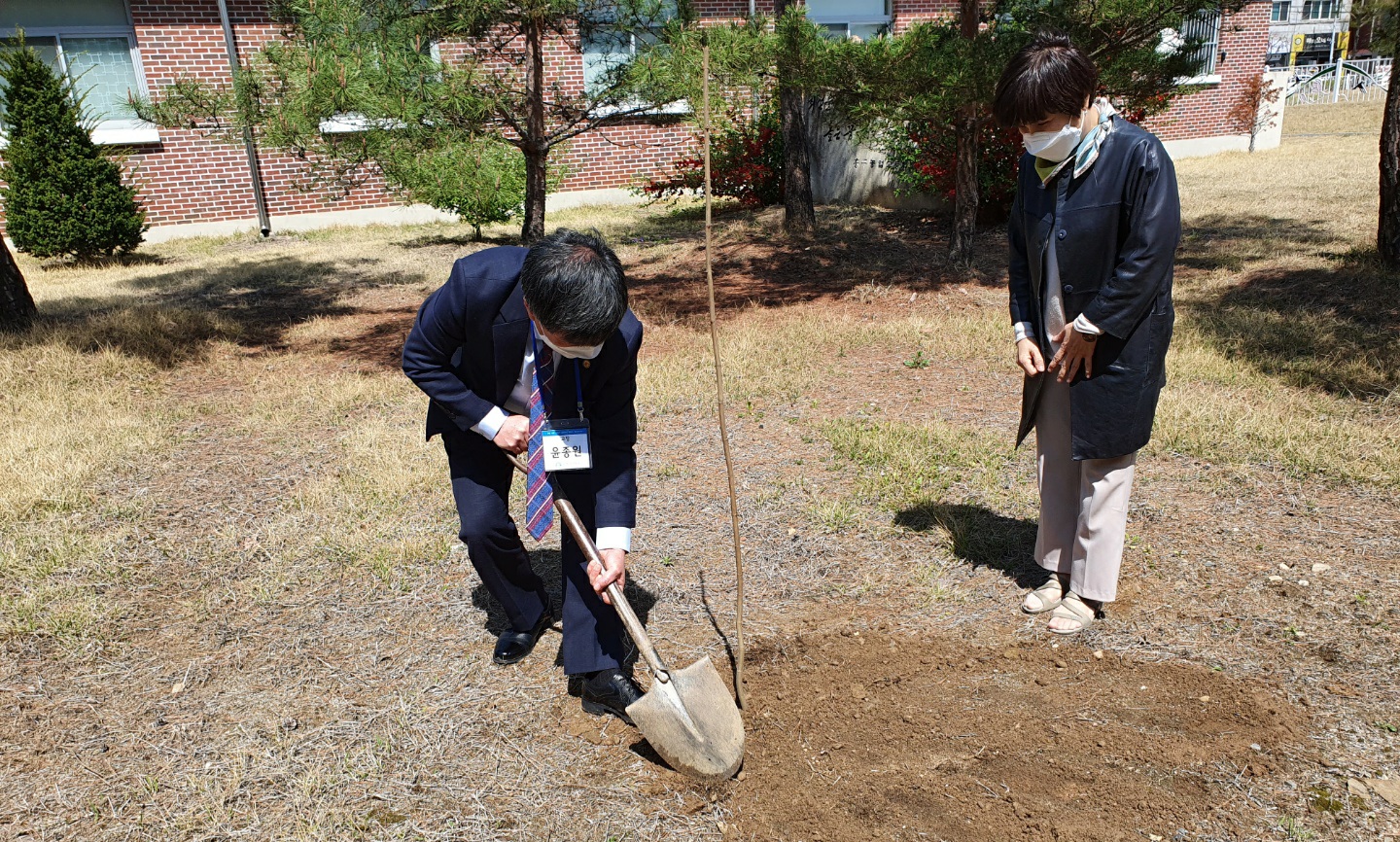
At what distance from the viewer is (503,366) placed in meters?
2.37

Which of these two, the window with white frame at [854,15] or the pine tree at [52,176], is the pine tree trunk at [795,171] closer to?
the window with white frame at [854,15]

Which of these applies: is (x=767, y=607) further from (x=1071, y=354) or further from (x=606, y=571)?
(x=1071, y=354)

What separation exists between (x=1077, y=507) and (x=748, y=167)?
966cm

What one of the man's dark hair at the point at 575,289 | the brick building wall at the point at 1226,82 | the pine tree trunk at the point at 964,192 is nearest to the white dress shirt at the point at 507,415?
the man's dark hair at the point at 575,289

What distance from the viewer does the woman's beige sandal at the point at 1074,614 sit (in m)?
2.84

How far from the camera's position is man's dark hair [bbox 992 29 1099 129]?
238cm

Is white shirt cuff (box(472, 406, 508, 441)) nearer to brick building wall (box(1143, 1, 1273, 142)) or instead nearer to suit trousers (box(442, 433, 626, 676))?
suit trousers (box(442, 433, 626, 676))

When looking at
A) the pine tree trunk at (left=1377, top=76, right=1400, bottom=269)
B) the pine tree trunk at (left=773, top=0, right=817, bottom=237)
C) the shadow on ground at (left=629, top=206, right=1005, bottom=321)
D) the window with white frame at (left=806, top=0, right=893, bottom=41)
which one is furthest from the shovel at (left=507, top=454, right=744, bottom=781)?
the window with white frame at (left=806, top=0, right=893, bottom=41)

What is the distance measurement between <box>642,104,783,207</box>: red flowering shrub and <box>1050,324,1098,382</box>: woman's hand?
9.61 meters

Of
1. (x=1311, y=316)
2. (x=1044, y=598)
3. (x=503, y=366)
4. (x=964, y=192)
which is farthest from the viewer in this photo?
(x=964, y=192)

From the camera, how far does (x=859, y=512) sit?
370 cm

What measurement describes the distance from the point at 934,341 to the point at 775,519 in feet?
9.07

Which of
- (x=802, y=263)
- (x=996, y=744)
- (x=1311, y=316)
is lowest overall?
(x=996, y=744)

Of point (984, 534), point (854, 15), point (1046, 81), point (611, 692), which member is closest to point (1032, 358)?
point (1046, 81)
